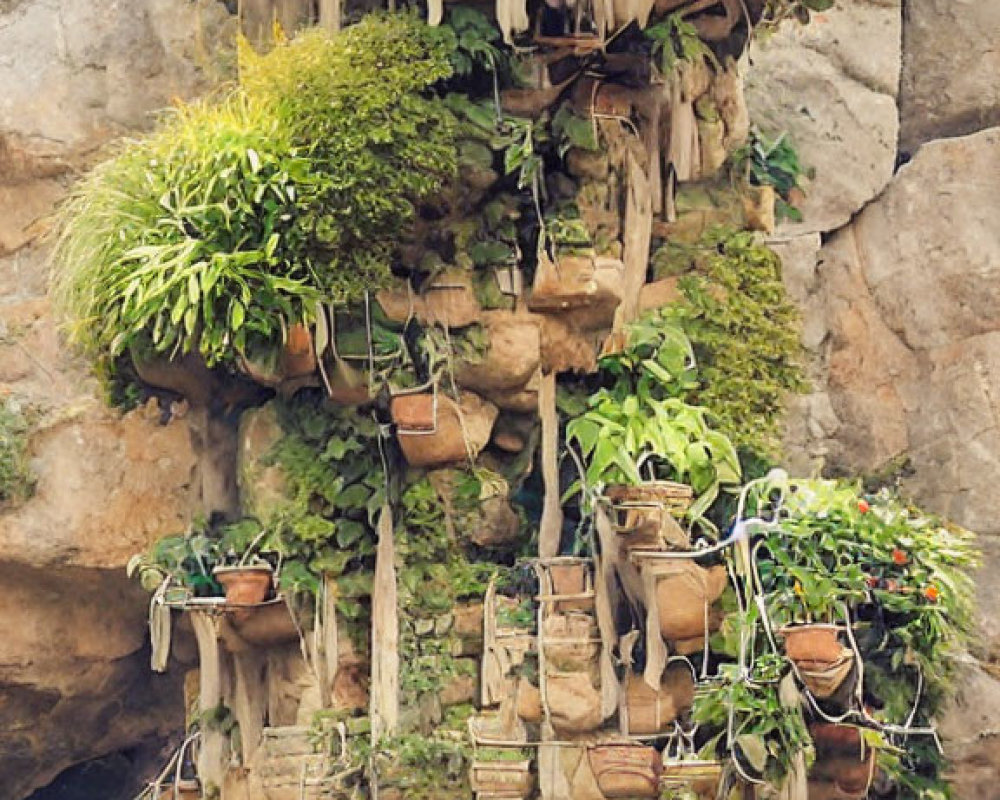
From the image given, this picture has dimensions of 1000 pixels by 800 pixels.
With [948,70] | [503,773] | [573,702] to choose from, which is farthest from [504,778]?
[948,70]

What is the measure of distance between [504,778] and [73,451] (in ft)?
11.7

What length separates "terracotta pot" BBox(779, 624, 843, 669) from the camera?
9.43m

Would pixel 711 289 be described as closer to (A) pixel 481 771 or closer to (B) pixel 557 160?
(B) pixel 557 160

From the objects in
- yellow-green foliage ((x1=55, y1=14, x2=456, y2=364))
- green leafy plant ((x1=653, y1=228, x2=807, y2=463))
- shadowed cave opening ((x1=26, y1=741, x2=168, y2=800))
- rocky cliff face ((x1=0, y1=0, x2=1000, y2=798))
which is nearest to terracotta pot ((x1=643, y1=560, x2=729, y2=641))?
green leafy plant ((x1=653, y1=228, x2=807, y2=463))

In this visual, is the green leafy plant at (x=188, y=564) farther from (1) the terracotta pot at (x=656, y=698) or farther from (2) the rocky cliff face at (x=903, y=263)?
(2) the rocky cliff face at (x=903, y=263)

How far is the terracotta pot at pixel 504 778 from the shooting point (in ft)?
32.2

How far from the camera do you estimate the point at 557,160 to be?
34.4 feet

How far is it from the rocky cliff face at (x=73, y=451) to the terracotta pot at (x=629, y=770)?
3.47 metres

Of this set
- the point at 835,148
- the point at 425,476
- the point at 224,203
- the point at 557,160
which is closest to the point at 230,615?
the point at 425,476

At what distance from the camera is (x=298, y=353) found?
390 inches

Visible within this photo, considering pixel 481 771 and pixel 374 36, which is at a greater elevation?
pixel 374 36

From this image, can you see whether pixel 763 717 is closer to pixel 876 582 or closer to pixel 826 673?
pixel 826 673

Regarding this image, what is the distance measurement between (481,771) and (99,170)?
3.56 metres

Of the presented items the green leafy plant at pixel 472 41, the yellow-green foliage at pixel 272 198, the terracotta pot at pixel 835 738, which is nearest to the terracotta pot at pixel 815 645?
the terracotta pot at pixel 835 738
